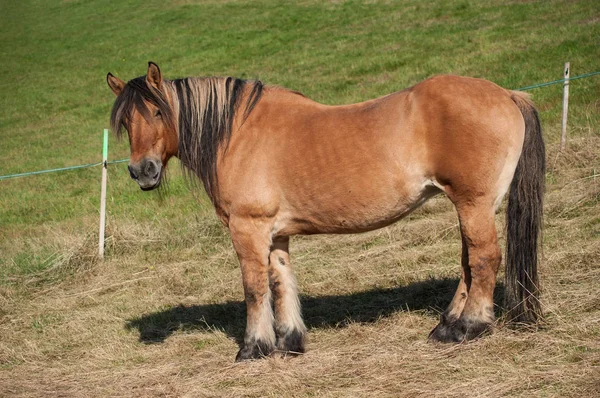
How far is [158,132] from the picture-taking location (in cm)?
512

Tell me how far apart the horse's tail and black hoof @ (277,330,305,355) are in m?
1.49

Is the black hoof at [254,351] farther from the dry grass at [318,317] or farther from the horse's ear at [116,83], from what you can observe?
the horse's ear at [116,83]

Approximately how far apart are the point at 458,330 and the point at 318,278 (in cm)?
240

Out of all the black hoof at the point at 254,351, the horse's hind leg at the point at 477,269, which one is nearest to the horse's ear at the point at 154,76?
the black hoof at the point at 254,351

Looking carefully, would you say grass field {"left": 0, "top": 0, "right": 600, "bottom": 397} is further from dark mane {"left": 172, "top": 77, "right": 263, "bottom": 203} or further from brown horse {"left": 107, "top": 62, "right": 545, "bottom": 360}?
dark mane {"left": 172, "top": 77, "right": 263, "bottom": 203}

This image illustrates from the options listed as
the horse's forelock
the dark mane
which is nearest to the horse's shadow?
the dark mane

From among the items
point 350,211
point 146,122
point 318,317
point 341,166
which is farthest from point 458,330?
point 146,122

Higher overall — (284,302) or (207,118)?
(207,118)

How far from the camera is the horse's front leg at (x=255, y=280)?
4.98 metres

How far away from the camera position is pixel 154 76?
201 inches

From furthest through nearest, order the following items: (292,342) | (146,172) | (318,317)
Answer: (318,317) < (292,342) < (146,172)

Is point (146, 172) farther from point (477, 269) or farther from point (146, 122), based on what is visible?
point (477, 269)

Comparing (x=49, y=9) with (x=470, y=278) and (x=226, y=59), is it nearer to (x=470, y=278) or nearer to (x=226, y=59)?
(x=226, y=59)

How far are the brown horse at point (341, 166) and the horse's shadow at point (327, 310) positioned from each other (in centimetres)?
74
